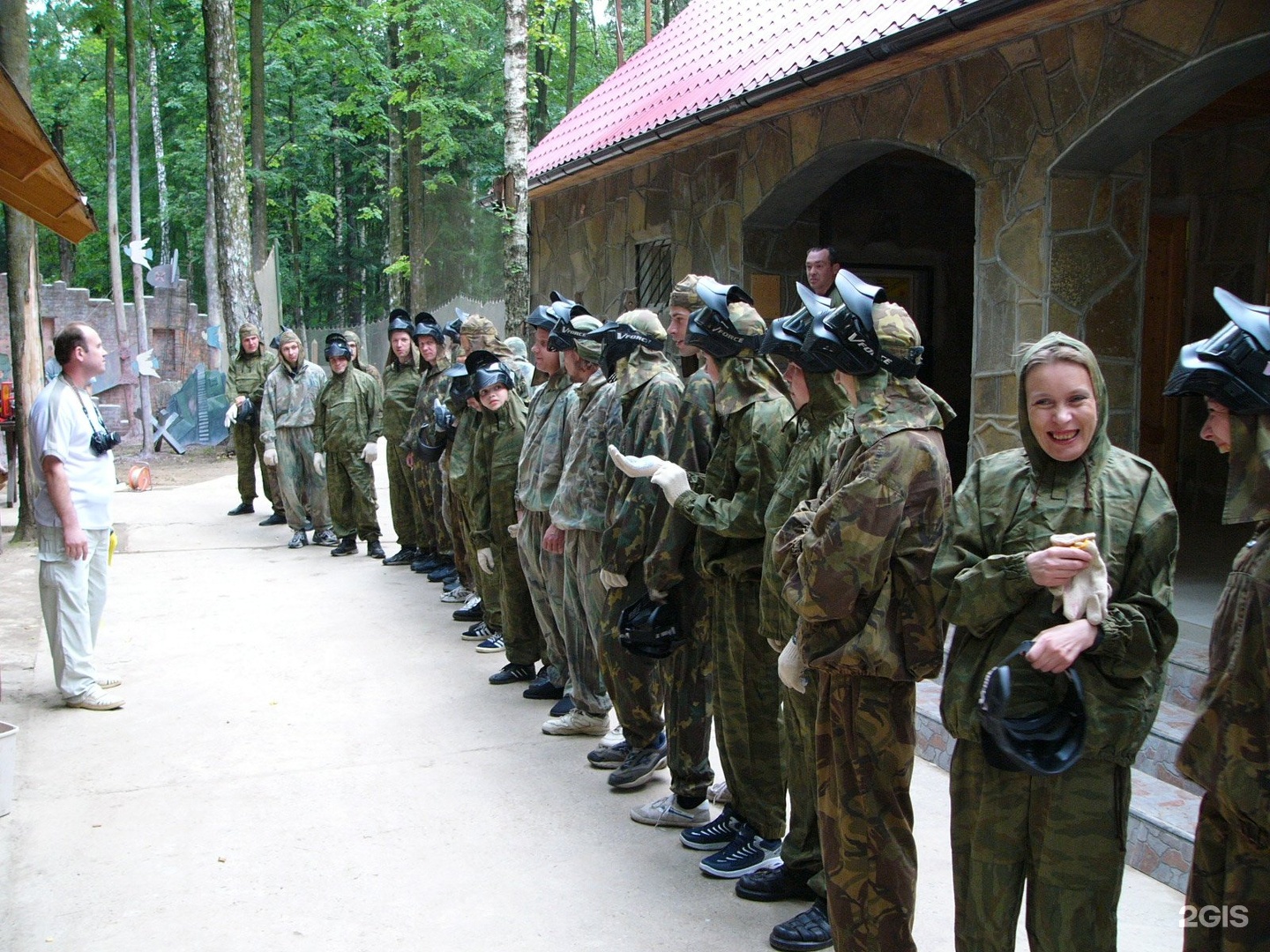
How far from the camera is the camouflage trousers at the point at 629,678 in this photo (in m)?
4.65

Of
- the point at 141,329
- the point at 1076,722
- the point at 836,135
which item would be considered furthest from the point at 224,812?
the point at 141,329

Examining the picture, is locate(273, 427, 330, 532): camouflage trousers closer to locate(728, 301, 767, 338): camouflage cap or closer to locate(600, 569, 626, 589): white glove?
locate(600, 569, 626, 589): white glove

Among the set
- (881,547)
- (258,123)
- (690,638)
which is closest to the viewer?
(881,547)

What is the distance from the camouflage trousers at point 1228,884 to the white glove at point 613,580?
244 cm

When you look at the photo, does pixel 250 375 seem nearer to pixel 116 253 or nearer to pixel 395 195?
pixel 116 253

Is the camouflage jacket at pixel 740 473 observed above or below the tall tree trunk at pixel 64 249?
below

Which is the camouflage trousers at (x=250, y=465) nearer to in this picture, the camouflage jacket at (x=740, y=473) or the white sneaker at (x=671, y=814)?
the white sneaker at (x=671, y=814)

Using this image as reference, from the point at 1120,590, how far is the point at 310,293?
38.4 m

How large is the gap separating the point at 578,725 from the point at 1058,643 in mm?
3524

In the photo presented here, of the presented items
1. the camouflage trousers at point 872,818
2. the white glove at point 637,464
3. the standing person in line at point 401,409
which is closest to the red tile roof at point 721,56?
the standing person in line at point 401,409

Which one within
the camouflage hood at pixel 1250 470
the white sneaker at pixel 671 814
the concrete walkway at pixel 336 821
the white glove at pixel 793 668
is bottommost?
the concrete walkway at pixel 336 821

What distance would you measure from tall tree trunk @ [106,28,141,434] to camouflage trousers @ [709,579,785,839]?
20.8m

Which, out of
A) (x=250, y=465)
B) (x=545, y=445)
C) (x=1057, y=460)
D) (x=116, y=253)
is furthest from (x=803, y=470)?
(x=116, y=253)

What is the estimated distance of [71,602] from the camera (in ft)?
19.6
